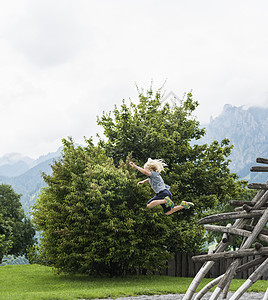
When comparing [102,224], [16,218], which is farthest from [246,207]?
[16,218]

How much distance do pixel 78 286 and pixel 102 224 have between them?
3.33 meters

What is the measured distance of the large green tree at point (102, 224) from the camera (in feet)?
73.1

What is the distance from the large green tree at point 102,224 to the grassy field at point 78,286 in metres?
0.94

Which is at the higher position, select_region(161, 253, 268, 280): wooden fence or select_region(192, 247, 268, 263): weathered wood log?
select_region(192, 247, 268, 263): weathered wood log

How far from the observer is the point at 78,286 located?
68.4 feet

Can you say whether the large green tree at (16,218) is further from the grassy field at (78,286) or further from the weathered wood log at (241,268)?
the weathered wood log at (241,268)

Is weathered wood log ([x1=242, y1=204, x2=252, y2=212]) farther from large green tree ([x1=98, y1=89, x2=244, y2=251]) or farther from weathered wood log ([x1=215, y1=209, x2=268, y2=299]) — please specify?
large green tree ([x1=98, y1=89, x2=244, y2=251])

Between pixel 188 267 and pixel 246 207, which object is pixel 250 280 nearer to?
pixel 246 207

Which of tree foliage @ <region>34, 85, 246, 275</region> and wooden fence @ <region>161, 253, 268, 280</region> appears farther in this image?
wooden fence @ <region>161, 253, 268, 280</region>

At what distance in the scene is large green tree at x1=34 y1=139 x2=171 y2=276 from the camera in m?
22.3

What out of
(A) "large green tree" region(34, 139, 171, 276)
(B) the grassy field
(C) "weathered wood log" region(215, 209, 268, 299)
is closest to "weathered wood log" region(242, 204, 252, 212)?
(C) "weathered wood log" region(215, 209, 268, 299)

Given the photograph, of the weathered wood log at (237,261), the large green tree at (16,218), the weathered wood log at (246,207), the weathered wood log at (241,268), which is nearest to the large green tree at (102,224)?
the weathered wood log at (241,268)

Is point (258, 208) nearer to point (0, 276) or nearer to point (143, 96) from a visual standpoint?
point (0, 276)

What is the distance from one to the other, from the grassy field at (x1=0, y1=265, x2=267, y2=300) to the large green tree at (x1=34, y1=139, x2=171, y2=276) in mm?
942
